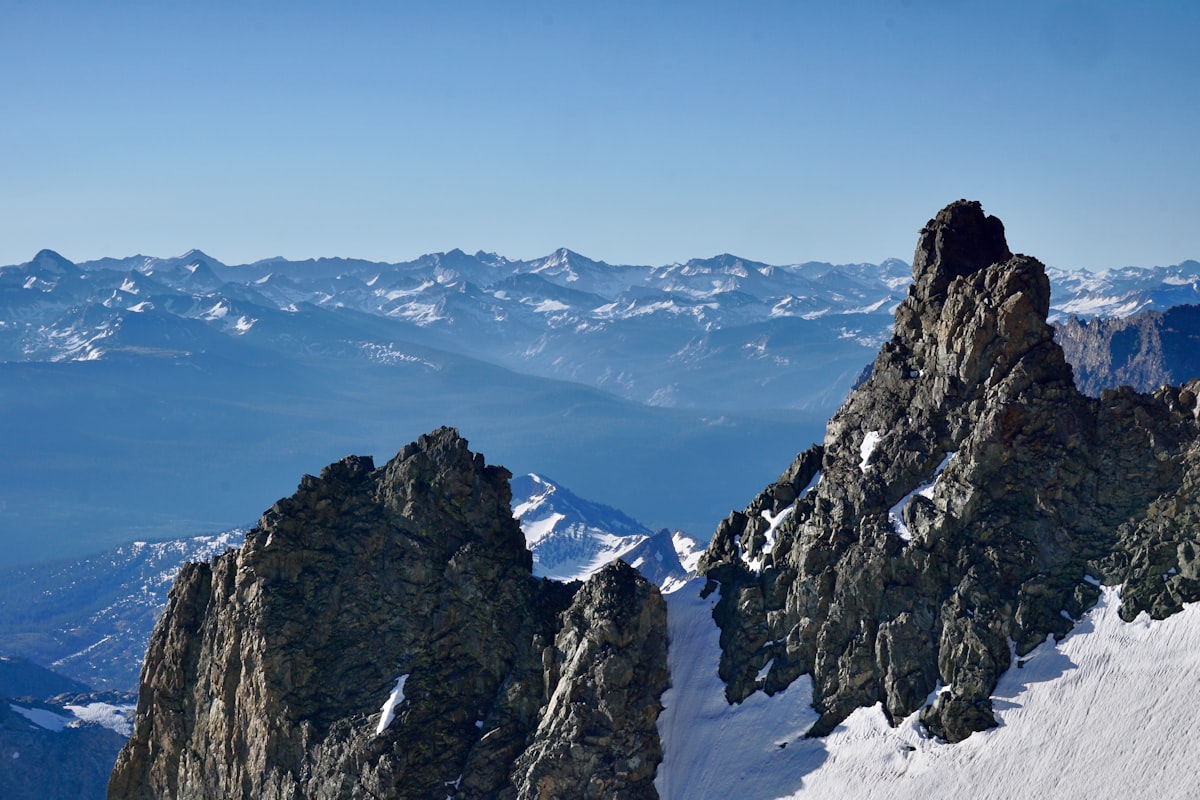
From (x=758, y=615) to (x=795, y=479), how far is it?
39.7 feet

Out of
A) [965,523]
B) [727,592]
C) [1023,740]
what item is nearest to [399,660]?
[727,592]

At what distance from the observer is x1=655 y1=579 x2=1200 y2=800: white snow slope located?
3511 inches

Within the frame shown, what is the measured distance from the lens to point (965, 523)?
100812 mm

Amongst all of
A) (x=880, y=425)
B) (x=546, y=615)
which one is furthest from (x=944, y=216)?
(x=546, y=615)

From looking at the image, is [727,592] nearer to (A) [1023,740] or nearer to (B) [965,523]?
(B) [965,523]

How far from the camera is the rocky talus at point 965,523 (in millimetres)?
96125

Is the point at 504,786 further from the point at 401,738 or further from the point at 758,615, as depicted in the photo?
the point at 758,615

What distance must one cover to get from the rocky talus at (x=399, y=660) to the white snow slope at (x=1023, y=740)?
4.64 meters

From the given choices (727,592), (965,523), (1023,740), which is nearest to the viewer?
(1023,740)

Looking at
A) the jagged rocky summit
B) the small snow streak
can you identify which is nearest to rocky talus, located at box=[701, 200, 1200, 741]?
the jagged rocky summit

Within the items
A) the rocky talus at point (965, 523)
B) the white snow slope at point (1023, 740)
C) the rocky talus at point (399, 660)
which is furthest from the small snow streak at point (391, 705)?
the rocky talus at point (965, 523)

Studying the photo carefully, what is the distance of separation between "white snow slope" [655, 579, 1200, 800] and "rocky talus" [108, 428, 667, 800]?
4638 mm

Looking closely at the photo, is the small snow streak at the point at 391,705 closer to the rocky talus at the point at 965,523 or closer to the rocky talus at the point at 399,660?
the rocky talus at the point at 399,660

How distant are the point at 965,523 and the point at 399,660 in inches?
1468
